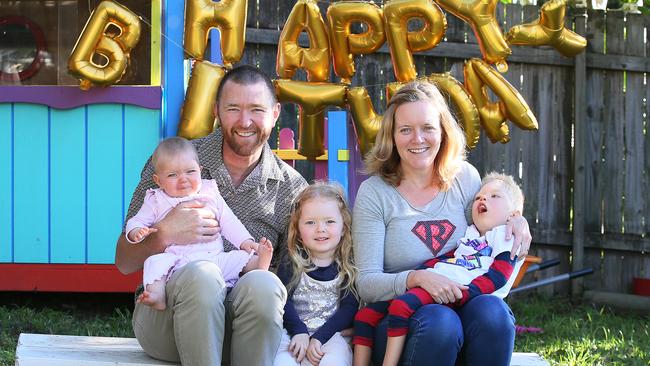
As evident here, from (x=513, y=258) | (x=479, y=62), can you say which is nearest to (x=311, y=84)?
(x=479, y=62)

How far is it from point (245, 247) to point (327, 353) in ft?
1.30

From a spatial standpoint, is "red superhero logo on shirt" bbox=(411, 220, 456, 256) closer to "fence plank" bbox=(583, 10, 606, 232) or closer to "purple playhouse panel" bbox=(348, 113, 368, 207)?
"purple playhouse panel" bbox=(348, 113, 368, 207)

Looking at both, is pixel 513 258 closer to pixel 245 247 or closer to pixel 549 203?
pixel 245 247

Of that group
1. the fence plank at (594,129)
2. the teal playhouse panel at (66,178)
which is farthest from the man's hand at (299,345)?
the fence plank at (594,129)

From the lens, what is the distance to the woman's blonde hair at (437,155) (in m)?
3.10

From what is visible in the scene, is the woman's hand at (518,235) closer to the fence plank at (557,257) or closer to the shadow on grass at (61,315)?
the shadow on grass at (61,315)

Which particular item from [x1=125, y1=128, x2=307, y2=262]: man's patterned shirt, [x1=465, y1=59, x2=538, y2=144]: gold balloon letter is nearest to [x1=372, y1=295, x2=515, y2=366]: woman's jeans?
[x1=125, y1=128, x2=307, y2=262]: man's patterned shirt

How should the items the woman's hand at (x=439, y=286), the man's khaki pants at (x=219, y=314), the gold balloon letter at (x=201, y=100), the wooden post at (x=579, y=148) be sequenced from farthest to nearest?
1. the wooden post at (x=579, y=148)
2. the gold balloon letter at (x=201, y=100)
3. the woman's hand at (x=439, y=286)
4. the man's khaki pants at (x=219, y=314)

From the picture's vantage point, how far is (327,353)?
2863 millimetres

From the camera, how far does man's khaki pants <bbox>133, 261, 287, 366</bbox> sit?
8.82ft

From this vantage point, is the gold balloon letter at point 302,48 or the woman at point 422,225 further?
the gold balloon letter at point 302,48

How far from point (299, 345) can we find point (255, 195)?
548 millimetres

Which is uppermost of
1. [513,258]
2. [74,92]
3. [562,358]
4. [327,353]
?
[74,92]

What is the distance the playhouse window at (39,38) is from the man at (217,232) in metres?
2.31
